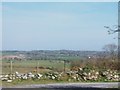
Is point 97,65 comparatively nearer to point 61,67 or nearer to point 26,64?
point 61,67

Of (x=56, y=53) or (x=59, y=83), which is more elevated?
(x=56, y=53)

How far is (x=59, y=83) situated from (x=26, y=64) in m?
2.08

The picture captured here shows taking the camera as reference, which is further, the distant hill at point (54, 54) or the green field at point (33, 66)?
the green field at point (33, 66)

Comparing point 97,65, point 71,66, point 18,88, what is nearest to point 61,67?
point 71,66

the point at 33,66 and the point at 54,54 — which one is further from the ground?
the point at 54,54

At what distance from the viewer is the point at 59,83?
16062 mm

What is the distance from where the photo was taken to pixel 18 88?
1410 centimetres

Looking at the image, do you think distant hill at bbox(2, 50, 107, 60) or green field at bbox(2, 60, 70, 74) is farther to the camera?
green field at bbox(2, 60, 70, 74)

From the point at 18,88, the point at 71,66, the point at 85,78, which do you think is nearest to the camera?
the point at 18,88

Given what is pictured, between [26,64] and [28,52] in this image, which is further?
[26,64]

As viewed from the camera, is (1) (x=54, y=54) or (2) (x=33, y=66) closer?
(1) (x=54, y=54)

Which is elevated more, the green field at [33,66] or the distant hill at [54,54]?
the distant hill at [54,54]

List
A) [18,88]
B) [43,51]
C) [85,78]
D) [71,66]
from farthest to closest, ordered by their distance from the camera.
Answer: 1. [71,66]
2. [85,78]
3. [43,51]
4. [18,88]

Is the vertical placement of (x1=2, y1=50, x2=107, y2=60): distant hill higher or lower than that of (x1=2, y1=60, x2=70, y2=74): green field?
higher
